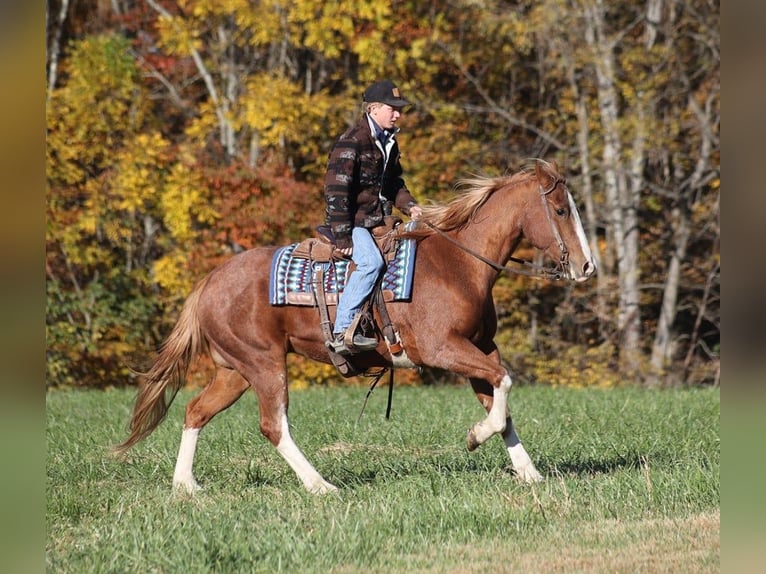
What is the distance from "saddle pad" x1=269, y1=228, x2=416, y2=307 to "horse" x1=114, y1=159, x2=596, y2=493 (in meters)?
0.09

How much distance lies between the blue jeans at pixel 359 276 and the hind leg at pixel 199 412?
1194 millimetres

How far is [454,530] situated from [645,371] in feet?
51.6

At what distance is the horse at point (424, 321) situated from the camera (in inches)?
296

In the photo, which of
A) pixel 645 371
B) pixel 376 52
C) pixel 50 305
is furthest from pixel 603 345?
pixel 50 305

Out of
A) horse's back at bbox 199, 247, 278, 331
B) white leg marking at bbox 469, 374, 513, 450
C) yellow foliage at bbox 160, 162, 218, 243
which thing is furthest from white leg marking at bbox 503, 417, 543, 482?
yellow foliage at bbox 160, 162, 218, 243

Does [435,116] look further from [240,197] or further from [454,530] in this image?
[454,530]

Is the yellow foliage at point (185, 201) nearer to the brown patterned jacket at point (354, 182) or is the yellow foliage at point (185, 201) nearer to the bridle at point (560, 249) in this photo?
the brown patterned jacket at point (354, 182)

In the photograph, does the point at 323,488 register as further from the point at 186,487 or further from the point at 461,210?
the point at 461,210

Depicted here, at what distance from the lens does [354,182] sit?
25.4 ft

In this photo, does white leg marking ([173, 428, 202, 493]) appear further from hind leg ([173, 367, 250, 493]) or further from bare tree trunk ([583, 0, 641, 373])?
bare tree trunk ([583, 0, 641, 373])

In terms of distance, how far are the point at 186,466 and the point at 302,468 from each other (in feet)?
3.05

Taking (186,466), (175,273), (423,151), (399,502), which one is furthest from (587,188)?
(399,502)

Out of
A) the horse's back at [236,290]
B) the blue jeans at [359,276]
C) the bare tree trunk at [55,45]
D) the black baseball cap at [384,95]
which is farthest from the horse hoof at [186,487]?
the bare tree trunk at [55,45]

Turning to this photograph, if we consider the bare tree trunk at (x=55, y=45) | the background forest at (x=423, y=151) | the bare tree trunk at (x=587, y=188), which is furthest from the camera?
the bare tree trunk at (x=55, y=45)
